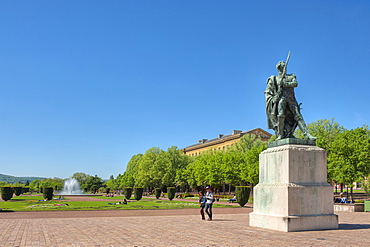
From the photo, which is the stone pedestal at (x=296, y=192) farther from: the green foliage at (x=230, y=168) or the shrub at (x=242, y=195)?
the green foliage at (x=230, y=168)

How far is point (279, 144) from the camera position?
1298 centimetres

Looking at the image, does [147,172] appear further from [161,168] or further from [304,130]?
[304,130]

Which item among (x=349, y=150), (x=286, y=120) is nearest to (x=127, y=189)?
(x=349, y=150)

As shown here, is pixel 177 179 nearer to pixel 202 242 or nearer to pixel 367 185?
pixel 367 185

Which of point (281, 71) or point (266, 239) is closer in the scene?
point (266, 239)

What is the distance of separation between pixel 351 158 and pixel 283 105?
29220mm

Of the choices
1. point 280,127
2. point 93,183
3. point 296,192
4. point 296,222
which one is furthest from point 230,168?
point 93,183

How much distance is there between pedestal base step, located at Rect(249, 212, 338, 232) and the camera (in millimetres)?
11523

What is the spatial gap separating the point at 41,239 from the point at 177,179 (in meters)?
65.2

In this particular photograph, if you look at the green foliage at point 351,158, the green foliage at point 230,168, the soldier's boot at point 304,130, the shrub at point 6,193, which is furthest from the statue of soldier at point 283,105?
the green foliage at point 230,168

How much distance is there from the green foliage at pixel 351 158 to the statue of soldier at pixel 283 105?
2814 cm

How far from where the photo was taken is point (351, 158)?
38.6 meters

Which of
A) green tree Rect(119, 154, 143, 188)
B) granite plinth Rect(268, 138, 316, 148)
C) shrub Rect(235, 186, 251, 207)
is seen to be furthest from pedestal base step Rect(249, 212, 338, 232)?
green tree Rect(119, 154, 143, 188)

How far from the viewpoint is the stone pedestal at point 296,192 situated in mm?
11773
